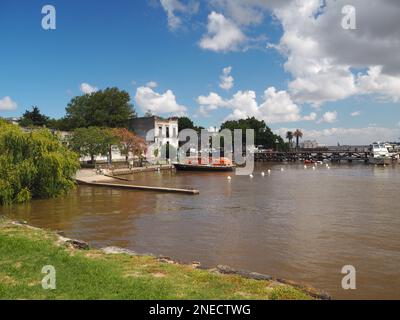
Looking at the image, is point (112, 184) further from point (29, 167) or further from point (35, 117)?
point (35, 117)

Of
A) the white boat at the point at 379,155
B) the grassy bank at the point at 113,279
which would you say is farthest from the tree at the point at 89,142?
the white boat at the point at 379,155

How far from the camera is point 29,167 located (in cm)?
2733

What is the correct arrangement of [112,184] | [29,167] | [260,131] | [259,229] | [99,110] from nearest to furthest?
1. [259,229]
2. [29,167]
3. [112,184]
4. [99,110]
5. [260,131]

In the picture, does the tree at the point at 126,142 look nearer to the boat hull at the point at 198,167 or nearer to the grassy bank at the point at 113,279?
the boat hull at the point at 198,167

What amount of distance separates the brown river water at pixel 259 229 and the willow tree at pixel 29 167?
4.13ft

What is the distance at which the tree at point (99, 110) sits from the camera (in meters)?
80.2

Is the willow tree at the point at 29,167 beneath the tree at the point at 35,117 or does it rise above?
beneath

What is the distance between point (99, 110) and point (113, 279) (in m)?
75.3

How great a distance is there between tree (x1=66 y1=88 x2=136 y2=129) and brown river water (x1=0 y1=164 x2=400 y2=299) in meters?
49.4

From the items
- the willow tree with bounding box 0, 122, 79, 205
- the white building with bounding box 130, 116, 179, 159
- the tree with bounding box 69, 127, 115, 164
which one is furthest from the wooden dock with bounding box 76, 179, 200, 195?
the white building with bounding box 130, 116, 179, 159
